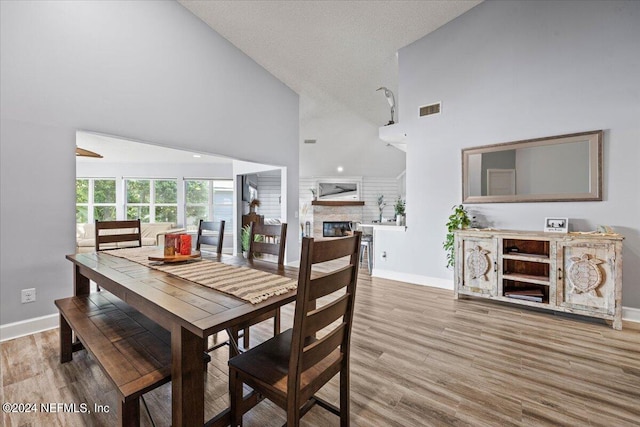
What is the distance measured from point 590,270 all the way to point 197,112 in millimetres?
→ 4820

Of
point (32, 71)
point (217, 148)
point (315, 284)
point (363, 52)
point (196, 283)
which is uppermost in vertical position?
point (363, 52)

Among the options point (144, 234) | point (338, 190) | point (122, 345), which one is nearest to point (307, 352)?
point (122, 345)

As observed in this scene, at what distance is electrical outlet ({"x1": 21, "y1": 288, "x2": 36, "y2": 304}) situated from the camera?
8.38 ft

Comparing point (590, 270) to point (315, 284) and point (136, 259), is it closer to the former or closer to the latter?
point (315, 284)

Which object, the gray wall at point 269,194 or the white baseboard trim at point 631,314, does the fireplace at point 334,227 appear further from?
the white baseboard trim at point 631,314

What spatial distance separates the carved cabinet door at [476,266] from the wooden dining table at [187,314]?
2.79m

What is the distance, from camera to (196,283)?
1.51 metres

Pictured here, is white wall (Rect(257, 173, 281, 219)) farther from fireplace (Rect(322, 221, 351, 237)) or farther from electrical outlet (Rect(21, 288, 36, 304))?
electrical outlet (Rect(21, 288, 36, 304))

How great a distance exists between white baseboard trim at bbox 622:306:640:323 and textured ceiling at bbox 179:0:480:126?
3.89m

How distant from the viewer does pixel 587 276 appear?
8.84 ft

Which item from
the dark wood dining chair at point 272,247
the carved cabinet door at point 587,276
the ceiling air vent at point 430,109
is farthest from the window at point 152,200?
the carved cabinet door at point 587,276

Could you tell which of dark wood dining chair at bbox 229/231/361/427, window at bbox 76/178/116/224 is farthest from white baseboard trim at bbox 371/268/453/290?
window at bbox 76/178/116/224

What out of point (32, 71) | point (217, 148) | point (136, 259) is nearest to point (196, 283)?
point (136, 259)

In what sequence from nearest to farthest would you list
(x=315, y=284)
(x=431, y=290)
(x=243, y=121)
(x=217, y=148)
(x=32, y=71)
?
(x=315, y=284), (x=32, y=71), (x=431, y=290), (x=217, y=148), (x=243, y=121)
